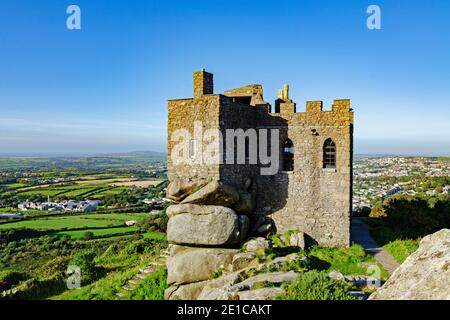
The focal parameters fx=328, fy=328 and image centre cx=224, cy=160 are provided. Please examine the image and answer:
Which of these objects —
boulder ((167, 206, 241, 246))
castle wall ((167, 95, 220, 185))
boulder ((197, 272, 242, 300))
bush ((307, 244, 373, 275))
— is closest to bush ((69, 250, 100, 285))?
boulder ((167, 206, 241, 246))

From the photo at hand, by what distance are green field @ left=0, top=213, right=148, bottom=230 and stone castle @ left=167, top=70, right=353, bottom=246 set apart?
43.6m

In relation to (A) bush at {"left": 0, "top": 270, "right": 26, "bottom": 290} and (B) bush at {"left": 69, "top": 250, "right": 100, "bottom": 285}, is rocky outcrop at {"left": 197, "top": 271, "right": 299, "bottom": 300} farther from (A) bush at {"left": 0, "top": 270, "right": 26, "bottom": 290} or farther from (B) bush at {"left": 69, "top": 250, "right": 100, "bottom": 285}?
(A) bush at {"left": 0, "top": 270, "right": 26, "bottom": 290}

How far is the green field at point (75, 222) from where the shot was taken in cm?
5684

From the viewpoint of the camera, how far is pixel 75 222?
59.6 meters

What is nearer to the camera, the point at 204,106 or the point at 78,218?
the point at 204,106

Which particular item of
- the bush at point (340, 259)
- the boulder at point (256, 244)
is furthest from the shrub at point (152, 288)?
the bush at point (340, 259)

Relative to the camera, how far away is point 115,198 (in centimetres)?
8388

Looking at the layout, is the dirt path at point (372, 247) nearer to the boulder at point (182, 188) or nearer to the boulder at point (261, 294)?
the boulder at point (261, 294)

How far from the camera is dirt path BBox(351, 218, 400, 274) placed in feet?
56.1

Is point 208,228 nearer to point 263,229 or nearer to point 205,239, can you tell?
point 205,239
